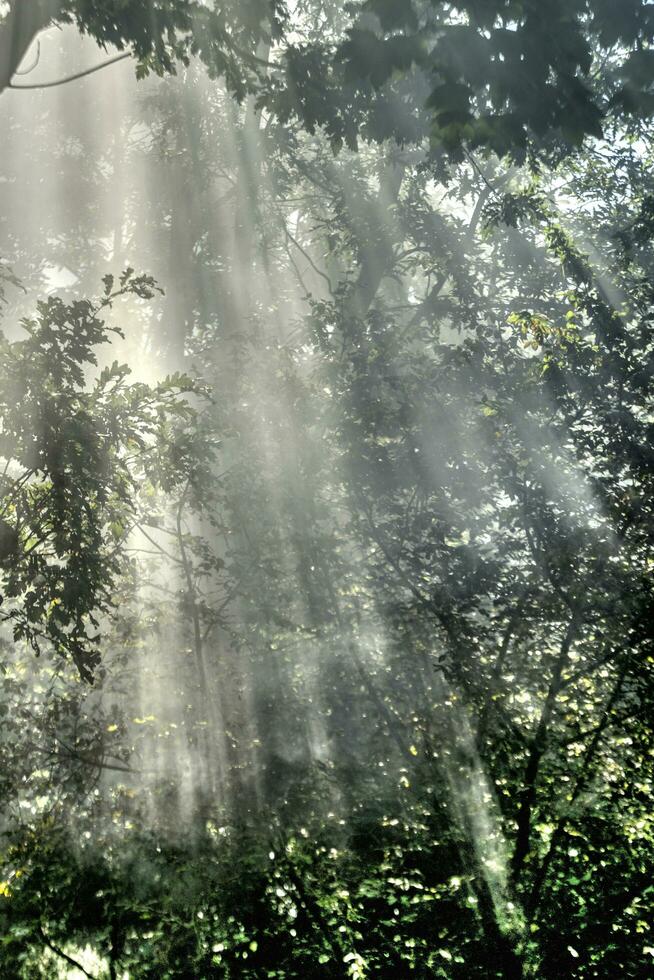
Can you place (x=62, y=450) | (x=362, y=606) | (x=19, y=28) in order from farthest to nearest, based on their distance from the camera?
(x=362, y=606), (x=62, y=450), (x=19, y=28)

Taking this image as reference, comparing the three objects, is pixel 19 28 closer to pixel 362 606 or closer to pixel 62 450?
pixel 62 450

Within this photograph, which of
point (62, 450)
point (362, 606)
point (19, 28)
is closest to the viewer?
point (19, 28)

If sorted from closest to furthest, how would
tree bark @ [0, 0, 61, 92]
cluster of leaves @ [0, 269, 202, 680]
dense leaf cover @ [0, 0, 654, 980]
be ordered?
dense leaf cover @ [0, 0, 654, 980]
tree bark @ [0, 0, 61, 92]
cluster of leaves @ [0, 269, 202, 680]

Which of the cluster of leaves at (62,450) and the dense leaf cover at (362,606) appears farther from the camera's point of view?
the cluster of leaves at (62,450)

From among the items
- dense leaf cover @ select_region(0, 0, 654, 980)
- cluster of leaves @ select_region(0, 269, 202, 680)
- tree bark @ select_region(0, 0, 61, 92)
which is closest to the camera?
dense leaf cover @ select_region(0, 0, 654, 980)

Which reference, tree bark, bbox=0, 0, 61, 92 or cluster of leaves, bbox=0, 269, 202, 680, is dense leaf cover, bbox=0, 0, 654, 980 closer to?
cluster of leaves, bbox=0, 269, 202, 680

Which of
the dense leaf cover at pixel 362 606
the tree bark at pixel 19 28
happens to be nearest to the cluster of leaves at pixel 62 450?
the dense leaf cover at pixel 362 606

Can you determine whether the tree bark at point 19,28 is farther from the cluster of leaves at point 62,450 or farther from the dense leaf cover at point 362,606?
the cluster of leaves at point 62,450

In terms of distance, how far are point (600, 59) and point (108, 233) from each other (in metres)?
15.6

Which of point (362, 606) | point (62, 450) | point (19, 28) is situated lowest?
point (62, 450)

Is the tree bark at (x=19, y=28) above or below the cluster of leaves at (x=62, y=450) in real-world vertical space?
above

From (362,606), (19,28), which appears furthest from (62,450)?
(362,606)

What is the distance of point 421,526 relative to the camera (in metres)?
8.50

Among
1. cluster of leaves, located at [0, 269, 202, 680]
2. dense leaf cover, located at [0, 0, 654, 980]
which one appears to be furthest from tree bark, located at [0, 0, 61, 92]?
cluster of leaves, located at [0, 269, 202, 680]
